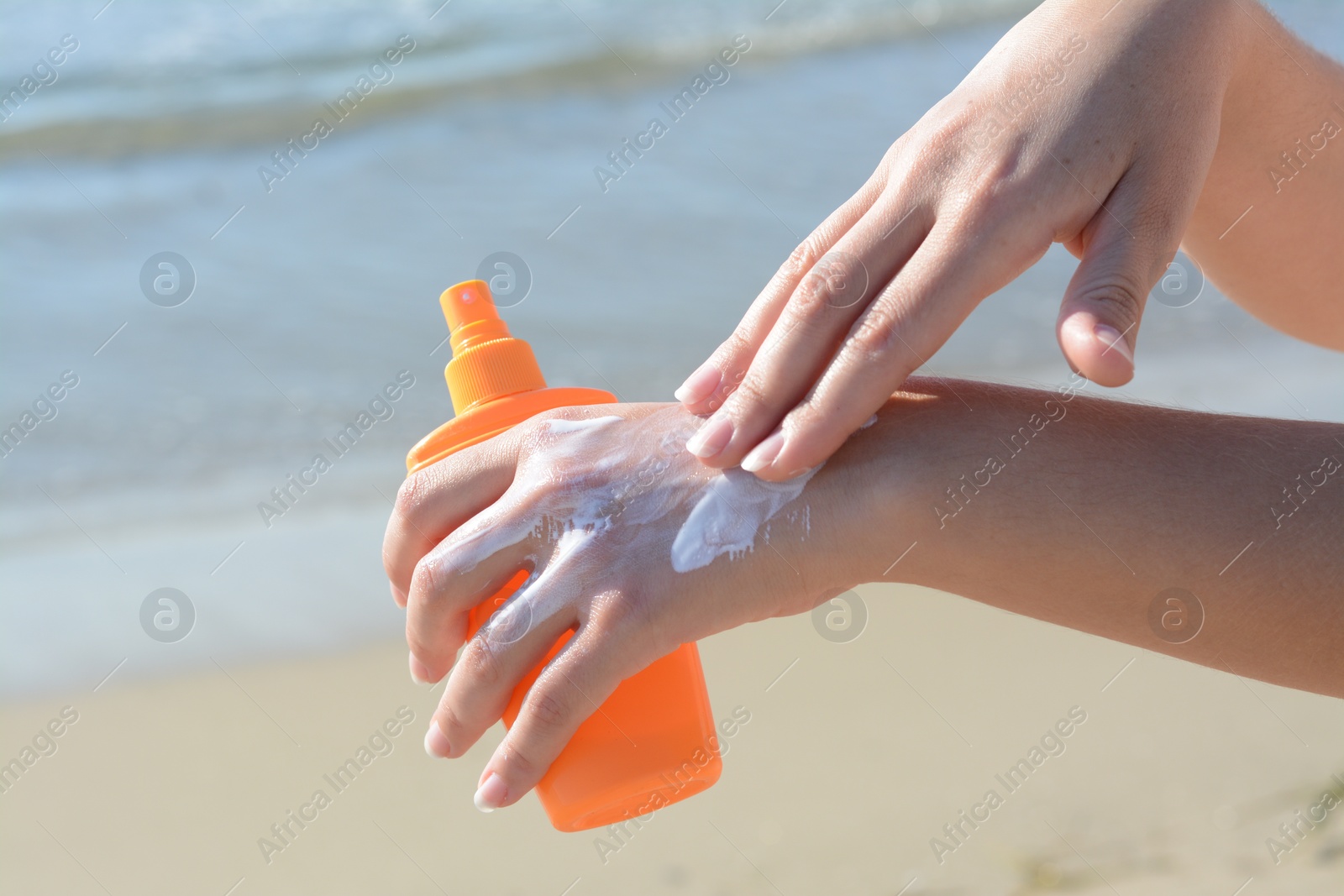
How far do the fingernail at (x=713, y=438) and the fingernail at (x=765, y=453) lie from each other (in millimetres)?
44

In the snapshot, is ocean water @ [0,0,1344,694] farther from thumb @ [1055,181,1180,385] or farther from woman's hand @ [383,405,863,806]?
thumb @ [1055,181,1180,385]

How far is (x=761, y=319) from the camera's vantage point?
150 centimetres

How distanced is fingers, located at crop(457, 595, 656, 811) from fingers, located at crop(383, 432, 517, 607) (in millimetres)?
250

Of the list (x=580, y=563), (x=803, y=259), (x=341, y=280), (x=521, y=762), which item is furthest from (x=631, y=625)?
(x=341, y=280)

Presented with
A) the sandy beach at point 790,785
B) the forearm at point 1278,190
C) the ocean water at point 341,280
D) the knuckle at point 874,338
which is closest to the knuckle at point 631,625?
the knuckle at point 874,338

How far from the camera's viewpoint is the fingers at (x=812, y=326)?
1.40 metres

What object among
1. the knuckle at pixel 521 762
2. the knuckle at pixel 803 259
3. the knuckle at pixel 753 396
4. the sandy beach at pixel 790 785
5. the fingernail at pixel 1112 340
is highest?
the fingernail at pixel 1112 340

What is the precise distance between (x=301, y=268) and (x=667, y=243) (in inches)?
56.6

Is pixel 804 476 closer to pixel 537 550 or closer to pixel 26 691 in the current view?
pixel 537 550

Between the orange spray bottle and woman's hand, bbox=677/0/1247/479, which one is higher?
woman's hand, bbox=677/0/1247/479

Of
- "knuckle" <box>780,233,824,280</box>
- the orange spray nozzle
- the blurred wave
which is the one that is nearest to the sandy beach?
the orange spray nozzle

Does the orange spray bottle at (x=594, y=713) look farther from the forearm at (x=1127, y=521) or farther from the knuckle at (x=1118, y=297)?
the knuckle at (x=1118, y=297)

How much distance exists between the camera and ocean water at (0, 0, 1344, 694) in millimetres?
3023

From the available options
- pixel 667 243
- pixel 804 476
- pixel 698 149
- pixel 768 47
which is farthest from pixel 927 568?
pixel 768 47
